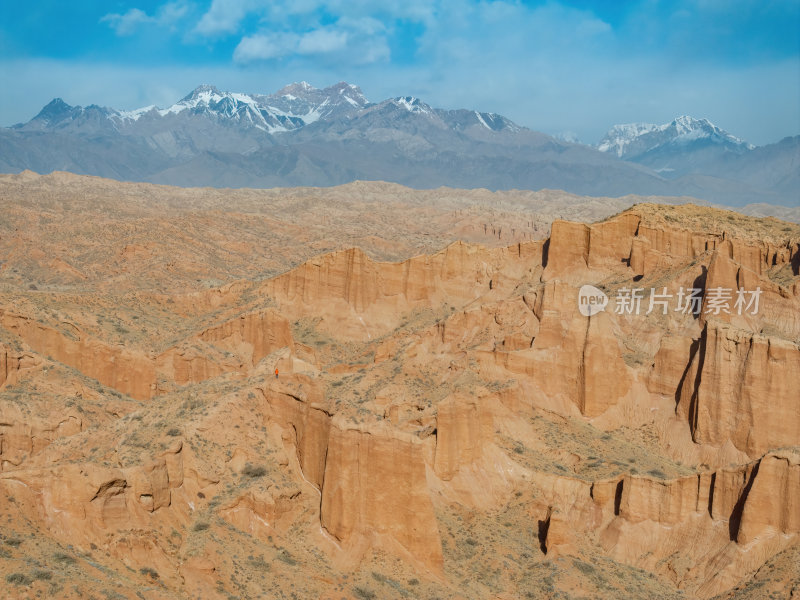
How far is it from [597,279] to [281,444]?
32.2 meters

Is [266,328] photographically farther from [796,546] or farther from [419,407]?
[796,546]

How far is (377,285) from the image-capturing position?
66.4 m

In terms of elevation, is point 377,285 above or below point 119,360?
above

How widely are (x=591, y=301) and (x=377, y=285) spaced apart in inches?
744

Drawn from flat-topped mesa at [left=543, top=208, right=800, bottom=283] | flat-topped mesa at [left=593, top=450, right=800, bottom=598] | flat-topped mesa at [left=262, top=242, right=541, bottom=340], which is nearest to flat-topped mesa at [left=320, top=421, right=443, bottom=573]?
flat-topped mesa at [left=593, top=450, right=800, bottom=598]

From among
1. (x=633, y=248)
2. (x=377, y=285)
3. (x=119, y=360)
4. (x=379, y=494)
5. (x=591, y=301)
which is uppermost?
(x=633, y=248)

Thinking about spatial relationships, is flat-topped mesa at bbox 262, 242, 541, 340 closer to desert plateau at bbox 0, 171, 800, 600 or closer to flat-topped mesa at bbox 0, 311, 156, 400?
desert plateau at bbox 0, 171, 800, 600

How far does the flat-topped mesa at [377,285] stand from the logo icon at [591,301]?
1225 centimetres

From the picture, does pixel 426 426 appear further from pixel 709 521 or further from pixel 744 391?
pixel 744 391

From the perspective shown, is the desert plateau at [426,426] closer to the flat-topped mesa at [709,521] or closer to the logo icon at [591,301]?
the flat-topped mesa at [709,521]

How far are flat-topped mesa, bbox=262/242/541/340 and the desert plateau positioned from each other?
15 centimetres

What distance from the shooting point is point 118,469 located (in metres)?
28.3

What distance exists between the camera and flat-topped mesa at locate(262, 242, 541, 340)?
65.3m

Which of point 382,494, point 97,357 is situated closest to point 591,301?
point 382,494
